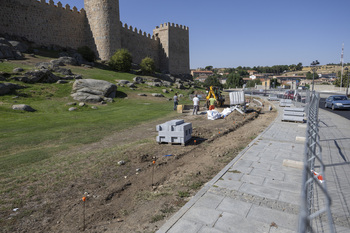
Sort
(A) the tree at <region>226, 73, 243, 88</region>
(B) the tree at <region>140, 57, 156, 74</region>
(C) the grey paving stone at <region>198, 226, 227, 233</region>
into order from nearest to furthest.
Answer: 1. (C) the grey paving stone at <region>198, 226, 227, 233</region>
2. (B) the tree at <region>140, 57, 156, 74</region>
3. (A) the tree at <region>226, 73, 243, 88</region>

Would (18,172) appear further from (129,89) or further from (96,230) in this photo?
(129,89)

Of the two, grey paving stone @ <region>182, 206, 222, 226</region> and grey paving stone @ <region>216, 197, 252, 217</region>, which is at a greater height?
grey paving stone @ <region>182, 206, 222, 226</region>

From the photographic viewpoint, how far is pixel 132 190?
5.60 metres

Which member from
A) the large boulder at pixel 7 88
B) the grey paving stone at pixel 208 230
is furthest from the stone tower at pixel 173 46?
the grey paving stone at pixel 208 230

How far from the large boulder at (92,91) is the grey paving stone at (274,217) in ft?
66.2

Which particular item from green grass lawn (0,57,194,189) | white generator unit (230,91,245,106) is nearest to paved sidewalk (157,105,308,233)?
green grass lawn (0,57,194,189)

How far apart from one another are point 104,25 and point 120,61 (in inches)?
326

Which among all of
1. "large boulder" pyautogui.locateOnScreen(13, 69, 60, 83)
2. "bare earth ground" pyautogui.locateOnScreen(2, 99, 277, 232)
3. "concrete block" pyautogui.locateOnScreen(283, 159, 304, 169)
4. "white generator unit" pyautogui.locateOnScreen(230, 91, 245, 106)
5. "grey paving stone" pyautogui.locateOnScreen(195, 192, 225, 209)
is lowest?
"bare earth ground" pyautogui.locateOnScreen(2, 99, 277, 232)

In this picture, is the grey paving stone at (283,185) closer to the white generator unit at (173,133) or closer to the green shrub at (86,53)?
the white generator unit at (173,133)

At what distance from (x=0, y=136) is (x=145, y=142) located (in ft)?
23.5

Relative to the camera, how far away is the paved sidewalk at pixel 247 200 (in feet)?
13.1

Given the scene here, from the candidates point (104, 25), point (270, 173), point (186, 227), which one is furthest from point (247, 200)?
point (104, 25)

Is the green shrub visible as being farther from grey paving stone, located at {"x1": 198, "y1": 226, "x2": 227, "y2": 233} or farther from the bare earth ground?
grey paving stone, located at {"x1": 198, "y1": 226, "x2": 227, "y2": 233}

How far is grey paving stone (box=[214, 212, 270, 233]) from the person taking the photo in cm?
388
